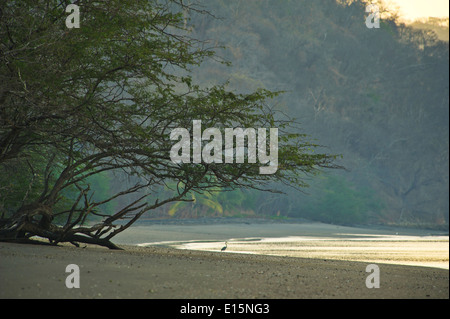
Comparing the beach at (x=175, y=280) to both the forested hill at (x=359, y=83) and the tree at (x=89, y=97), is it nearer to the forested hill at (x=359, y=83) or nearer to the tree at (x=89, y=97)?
the tree at (x=89, y=97)

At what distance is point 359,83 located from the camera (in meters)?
76.5

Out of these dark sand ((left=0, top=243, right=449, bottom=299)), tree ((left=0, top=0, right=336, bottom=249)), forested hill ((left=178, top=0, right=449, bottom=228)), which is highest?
forested hill ((left=178, top=0, right=449, bottom=228))

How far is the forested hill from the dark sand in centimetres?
5044

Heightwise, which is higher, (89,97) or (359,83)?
(359,83)

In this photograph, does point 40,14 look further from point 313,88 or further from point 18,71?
point 313,88

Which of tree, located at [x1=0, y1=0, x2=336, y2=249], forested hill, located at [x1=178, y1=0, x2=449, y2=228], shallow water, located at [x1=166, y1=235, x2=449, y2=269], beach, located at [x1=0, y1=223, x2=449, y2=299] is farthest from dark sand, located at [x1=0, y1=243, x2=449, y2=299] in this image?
forested hill, located at [x1=178, y1=0, x2=449, y2=228]

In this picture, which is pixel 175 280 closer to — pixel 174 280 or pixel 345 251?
pixel 174 280

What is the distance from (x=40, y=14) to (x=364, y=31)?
73.7m

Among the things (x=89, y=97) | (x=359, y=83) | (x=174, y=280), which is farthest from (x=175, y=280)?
(x=359, y=83)

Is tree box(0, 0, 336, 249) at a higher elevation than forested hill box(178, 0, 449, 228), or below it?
below

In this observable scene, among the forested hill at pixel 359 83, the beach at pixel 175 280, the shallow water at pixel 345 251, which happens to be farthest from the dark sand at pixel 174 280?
the forested hill at pixel 359 83

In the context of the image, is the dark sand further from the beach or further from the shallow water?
the shallow water

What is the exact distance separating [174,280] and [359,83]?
2806 inches

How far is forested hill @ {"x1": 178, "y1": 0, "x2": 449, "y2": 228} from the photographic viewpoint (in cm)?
6750
